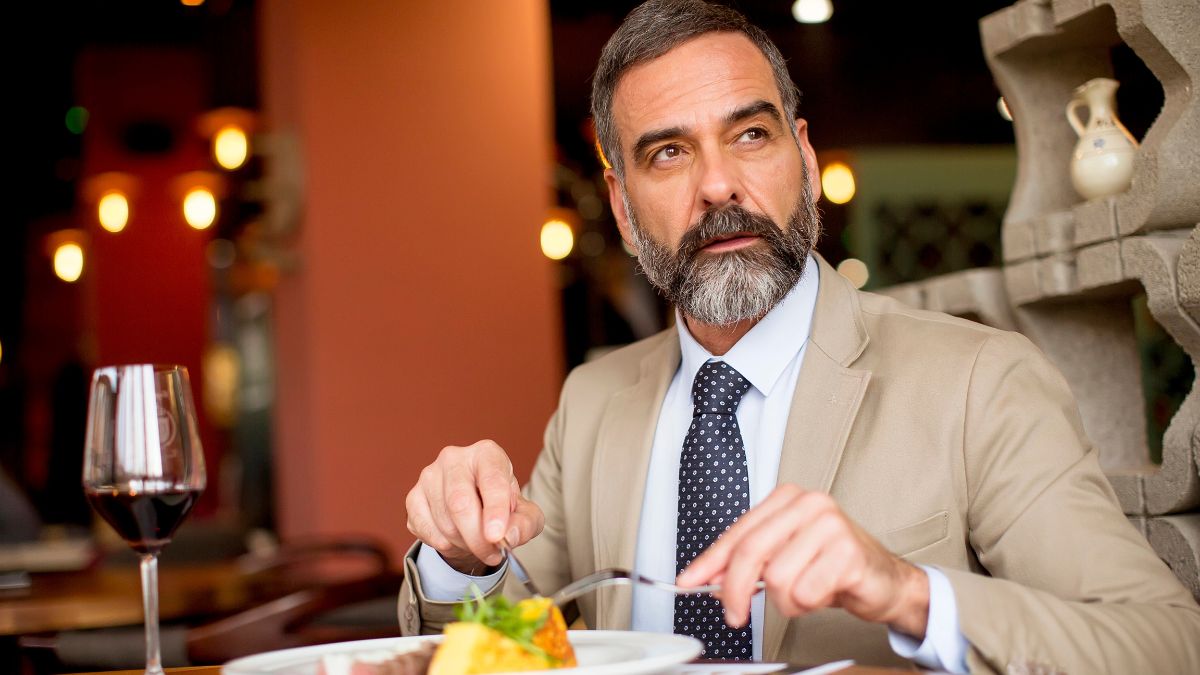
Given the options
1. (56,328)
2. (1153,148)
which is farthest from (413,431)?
(56,328)

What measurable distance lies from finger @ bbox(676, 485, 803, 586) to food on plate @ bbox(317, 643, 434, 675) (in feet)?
0.77

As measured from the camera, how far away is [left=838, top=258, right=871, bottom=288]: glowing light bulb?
340 inches

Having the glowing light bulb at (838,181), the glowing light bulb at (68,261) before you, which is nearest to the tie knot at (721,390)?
the glowing light bulb at (838,181)

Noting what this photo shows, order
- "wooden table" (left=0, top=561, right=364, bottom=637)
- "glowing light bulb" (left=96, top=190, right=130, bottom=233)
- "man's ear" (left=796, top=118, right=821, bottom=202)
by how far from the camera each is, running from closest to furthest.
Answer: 1. "man's ear" (left=796, top=118, right=821, bottom=202)
2. "wooden table" (left=0, top=561, right=364, bottom=637)
3. "glowing light bulb" (left=96, top=190, right=130, bottom=233)

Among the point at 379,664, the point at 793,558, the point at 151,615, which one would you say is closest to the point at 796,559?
the point at 793,558

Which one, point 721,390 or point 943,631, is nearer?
point 943,631

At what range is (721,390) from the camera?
5.52ft

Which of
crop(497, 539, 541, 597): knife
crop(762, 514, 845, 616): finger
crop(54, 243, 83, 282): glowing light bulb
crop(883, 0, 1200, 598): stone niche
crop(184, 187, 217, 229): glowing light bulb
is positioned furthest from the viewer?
crop(54, 243, 83, 282): glowing light bulb

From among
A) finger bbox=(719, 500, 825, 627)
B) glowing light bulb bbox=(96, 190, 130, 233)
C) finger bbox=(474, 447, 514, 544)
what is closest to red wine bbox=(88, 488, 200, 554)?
finger bbox=(474, 447, 514, 544)

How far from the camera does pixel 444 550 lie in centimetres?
148

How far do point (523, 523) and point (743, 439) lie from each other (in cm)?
40

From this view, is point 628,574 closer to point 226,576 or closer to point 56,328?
point 226,576

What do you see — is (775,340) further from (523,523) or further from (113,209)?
(113,209)

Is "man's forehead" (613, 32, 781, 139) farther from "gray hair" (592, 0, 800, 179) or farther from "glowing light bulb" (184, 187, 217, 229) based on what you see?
"glowing light bulb" (184, 187, 217, 229)
